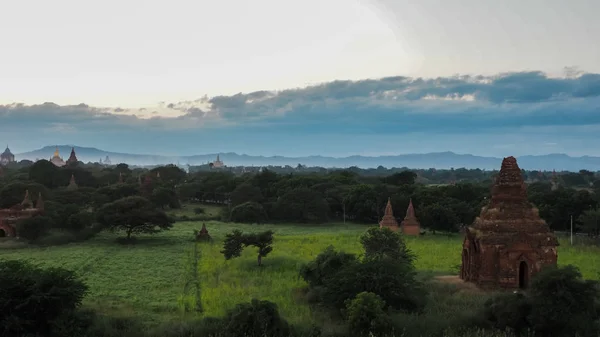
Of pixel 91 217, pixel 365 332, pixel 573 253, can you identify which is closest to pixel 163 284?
pixel 365 332

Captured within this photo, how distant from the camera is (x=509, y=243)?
2427 cm

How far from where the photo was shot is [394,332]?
17.5 m

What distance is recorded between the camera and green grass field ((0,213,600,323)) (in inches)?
867

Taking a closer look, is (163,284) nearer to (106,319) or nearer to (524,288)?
(106,319)

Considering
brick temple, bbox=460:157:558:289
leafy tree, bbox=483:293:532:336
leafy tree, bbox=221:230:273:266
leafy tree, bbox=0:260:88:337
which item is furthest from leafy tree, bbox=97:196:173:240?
leafy tree, bbox=483:293:532:336

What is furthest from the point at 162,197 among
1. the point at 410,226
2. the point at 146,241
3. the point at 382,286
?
the point at 382,286

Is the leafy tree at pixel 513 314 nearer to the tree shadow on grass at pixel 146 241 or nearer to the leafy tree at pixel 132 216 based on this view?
the tree shadow on grass at pixel 146 241

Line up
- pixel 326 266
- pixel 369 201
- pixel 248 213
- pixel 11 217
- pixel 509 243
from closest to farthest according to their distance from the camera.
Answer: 1. pixel 326 266
2. pixel 509 243
3. pixel 11 217
4. pixel 248 213
5. pixel 369 201

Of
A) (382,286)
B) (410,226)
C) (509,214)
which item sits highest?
(509,214)

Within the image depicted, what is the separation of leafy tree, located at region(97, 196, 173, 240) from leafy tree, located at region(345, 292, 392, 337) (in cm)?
3030

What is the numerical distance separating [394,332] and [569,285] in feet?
20.6

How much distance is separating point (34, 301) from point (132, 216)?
27.0m

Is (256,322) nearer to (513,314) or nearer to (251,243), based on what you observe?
(513,314)

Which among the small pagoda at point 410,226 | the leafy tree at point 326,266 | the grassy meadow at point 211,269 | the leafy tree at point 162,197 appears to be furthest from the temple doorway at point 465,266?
the leafy tree at point 162,197
